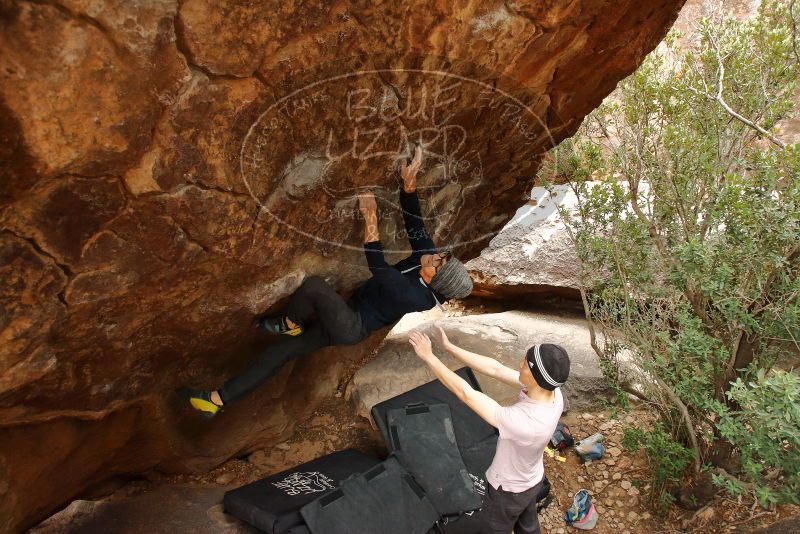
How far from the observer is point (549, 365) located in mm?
2975

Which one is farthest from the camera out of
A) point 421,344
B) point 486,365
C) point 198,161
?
point 486,365

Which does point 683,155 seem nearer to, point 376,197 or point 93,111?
point 376,197

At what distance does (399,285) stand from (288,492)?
162 cm

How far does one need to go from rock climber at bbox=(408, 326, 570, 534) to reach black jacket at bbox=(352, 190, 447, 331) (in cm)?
60

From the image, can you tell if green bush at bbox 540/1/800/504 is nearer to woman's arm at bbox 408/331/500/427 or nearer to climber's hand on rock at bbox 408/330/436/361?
woman's arm at bbox 408/331/500/427

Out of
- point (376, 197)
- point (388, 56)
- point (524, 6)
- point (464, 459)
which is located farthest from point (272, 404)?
point (524, 6)

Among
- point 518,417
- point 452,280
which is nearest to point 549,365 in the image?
point 518,417

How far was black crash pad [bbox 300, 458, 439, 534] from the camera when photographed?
363 centimetres

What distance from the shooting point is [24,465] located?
3.33 meters

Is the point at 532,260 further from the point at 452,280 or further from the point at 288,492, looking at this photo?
the point at 288,492

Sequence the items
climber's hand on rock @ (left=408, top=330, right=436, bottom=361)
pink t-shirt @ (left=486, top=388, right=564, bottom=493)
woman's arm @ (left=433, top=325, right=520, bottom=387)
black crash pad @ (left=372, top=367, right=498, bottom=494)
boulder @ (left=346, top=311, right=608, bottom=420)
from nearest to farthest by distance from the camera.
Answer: pink t-shirt @ (left=486, top=388, right=564, bottom=493), climber's hand on rock @ (left=408, top=330, right=436, bottom=361), woman's arm @ (left=433, top=325, right=520, bottom=387), black crash pad @ (left=372, top=367, right=498, bottom=494), boulder @ (left=346, top=311, right=608, bottom=420)

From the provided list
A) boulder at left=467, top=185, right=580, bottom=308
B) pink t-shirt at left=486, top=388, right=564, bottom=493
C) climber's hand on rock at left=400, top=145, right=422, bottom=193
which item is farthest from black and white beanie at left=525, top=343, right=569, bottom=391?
boulder at left=467, top=185, right=580, bottom=308

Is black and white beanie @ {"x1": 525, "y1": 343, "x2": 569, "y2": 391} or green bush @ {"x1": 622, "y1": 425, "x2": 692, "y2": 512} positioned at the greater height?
black and white beanie @ {"x1": 525, "y1": 343, "x2": 569, "y2": 391}

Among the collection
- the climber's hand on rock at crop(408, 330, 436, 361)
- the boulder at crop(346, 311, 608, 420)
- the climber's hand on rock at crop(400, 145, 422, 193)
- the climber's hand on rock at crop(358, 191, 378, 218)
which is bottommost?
the boulder at crop(346, 311, 608, 420)
